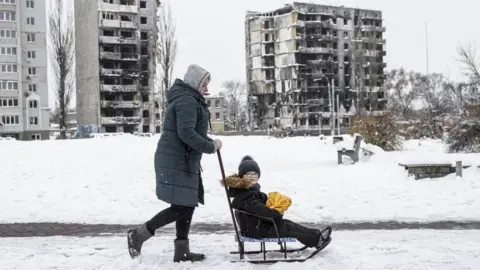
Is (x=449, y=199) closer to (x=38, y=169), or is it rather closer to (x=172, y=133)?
(x=172, y=133)

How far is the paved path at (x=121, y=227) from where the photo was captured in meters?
7.82

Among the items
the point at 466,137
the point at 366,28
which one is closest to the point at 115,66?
the point at 366,28

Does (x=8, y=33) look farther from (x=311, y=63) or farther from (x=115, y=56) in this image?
(x=311, y=63)

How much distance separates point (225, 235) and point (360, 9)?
276ft

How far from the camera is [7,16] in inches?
2596

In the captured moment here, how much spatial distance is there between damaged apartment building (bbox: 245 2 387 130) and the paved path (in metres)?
70.8

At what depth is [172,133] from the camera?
5.58 meters

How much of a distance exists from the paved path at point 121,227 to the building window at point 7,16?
63.8m

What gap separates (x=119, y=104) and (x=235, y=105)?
45.6m

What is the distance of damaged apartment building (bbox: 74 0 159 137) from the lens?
6888 cm

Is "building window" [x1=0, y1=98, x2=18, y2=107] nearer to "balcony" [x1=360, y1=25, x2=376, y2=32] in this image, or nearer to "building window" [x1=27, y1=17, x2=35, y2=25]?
"building window" [x1=27, y1=17, x2=35, y2=25]

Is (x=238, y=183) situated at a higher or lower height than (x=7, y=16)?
lower

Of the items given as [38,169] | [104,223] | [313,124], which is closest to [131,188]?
[104,223]

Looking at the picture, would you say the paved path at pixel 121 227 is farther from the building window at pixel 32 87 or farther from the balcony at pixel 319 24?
the balcony at pixel 319 24
